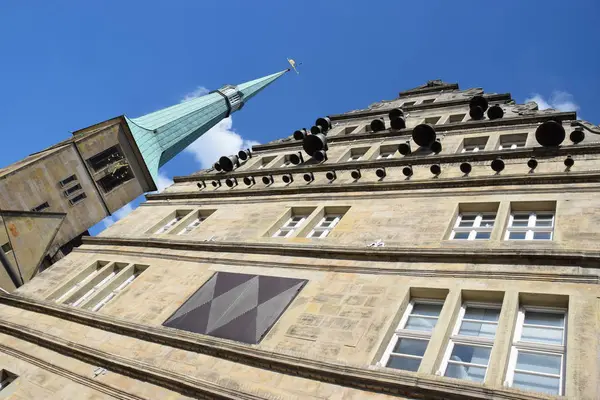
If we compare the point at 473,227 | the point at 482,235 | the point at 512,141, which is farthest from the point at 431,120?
the point at 482,235

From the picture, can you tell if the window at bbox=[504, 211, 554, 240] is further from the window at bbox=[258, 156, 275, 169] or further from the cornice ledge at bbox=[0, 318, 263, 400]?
the window at bbox=[258, 156, 275, 169]

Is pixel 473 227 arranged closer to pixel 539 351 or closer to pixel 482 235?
pixel 482 235

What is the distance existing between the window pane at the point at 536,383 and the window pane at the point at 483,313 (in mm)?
1912

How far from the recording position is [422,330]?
11445 millimetres

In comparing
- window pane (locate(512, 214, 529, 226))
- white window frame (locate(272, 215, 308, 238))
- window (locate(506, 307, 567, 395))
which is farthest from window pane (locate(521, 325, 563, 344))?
white window frame (locate(272, 215, 308, 238))

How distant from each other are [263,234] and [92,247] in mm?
8446

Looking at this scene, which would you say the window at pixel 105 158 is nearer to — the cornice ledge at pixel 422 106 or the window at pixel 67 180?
the window at pixel 67 180

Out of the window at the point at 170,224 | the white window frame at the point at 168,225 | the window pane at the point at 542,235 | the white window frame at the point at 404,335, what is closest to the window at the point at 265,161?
the window at the point at 170,224

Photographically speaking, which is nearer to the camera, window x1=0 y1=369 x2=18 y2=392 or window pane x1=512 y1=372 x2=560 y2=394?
window pane x1=512 y1=372 x2=560 y2=394

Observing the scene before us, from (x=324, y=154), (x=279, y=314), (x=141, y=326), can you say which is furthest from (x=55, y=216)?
(x=279, y=314)

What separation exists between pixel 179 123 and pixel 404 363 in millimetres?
48200

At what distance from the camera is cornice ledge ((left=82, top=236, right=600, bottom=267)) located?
1159 cm

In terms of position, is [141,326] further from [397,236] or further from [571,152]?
[571,152]

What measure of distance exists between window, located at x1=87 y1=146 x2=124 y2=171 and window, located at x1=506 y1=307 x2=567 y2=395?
30.1m
